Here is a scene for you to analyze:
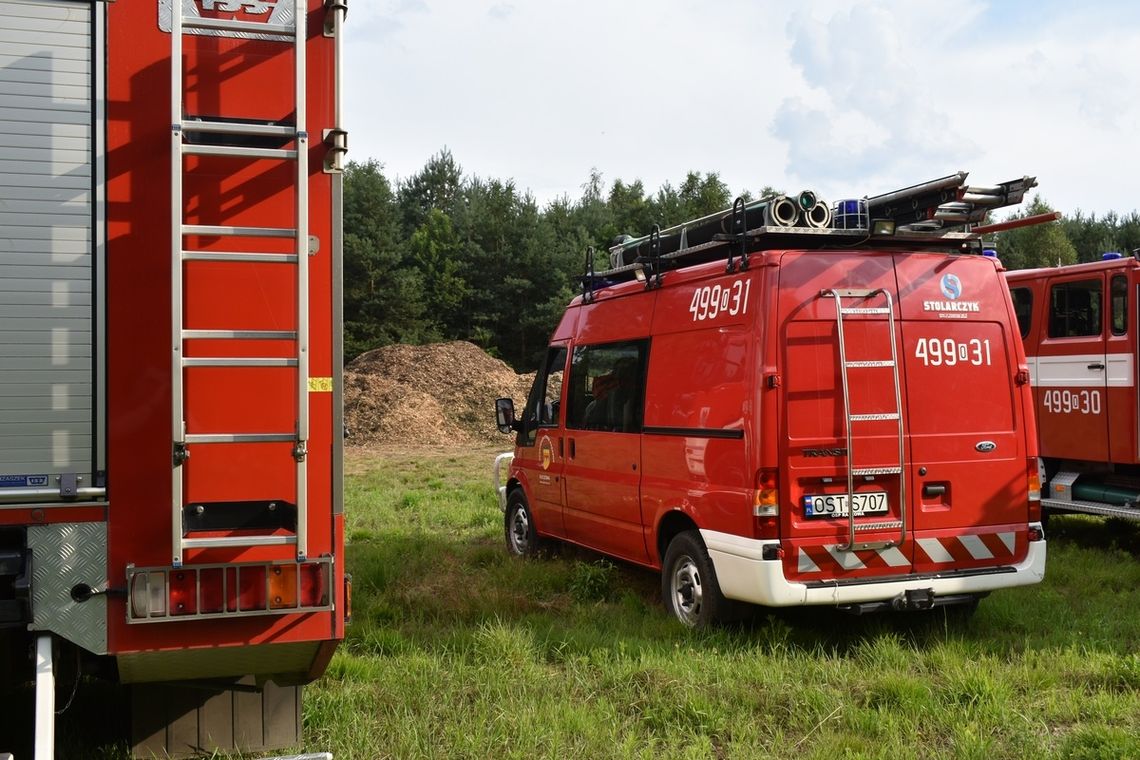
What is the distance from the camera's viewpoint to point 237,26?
382 centimetres

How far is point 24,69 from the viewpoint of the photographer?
12.2 feet

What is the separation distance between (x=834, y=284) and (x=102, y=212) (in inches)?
166

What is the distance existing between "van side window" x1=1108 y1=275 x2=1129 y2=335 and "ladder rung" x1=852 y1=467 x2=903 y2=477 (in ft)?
15.0

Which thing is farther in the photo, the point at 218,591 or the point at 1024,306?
the point at 1024,306

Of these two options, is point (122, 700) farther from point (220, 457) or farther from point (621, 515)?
point (621, 515)

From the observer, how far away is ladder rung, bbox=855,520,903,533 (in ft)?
20.7

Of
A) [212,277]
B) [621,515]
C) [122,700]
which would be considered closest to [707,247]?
[621,515]

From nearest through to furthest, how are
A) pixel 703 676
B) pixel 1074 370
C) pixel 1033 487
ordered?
1. pixel 703 676
2. pixel 1033 487
3. pixel 1074 370

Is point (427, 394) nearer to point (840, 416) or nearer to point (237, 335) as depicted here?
point (840, 416)

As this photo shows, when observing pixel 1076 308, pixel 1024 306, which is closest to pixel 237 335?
pixel 1076 308

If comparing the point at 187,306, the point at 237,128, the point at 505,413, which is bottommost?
the point at 505,413

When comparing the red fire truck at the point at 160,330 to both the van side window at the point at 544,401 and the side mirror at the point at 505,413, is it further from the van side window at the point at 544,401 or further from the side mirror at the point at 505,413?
the side mirror at the point at 505,413

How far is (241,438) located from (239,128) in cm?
110

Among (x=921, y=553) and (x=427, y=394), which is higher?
(x=427, y=394)
